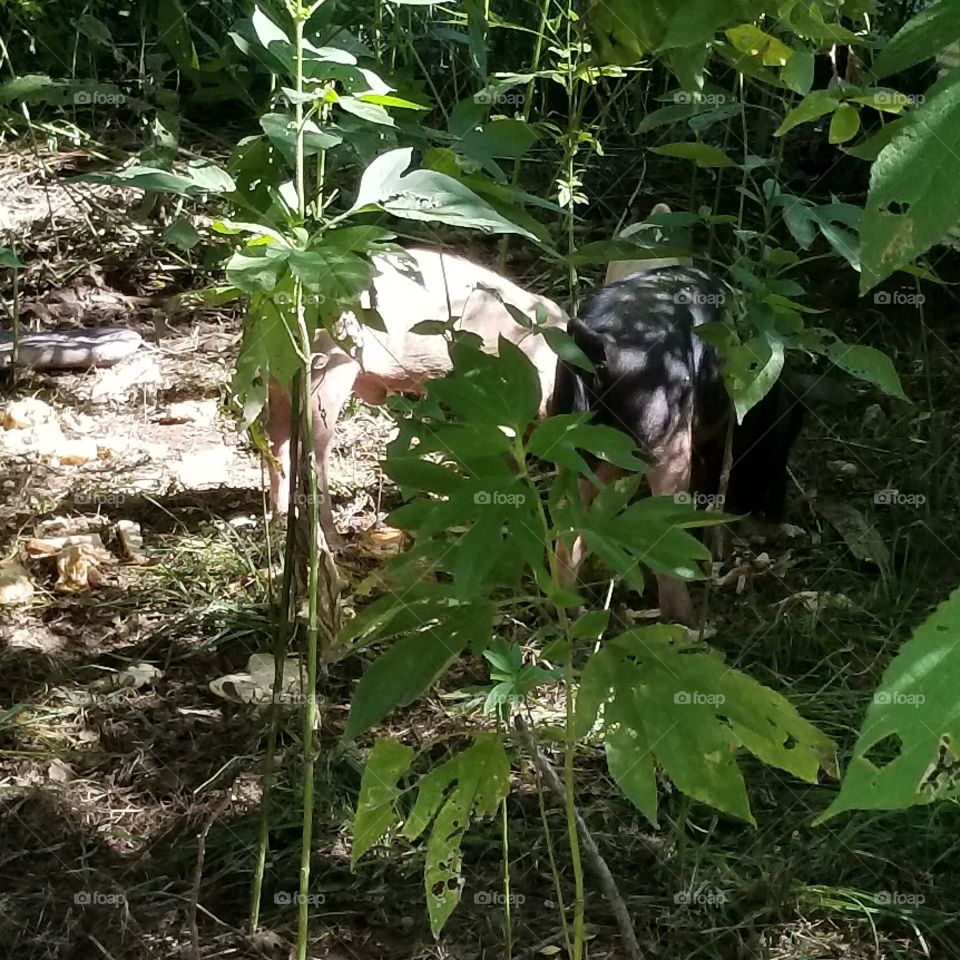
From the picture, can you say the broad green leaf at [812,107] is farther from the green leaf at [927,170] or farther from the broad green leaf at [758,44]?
the green leaf at [927,170]

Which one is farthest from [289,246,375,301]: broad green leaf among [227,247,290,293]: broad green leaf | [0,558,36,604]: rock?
[0,558,36,604]: rock

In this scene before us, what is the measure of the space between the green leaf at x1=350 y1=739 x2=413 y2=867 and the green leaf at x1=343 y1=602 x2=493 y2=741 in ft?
0.38

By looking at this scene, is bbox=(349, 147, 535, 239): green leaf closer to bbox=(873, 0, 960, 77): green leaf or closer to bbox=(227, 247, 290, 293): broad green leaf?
bbox=(227, 247, 290, 293): broad green leaf

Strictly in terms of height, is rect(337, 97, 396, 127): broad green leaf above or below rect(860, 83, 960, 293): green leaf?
below

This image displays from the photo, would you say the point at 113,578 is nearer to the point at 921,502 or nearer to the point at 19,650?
the point at 19,650

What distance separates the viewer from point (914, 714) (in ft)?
Result: 1.34

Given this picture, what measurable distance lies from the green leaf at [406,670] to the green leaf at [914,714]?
494 mm

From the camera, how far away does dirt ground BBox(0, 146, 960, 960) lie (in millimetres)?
1428

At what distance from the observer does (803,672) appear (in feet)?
6.60

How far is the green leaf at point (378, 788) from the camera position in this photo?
102 centimetres

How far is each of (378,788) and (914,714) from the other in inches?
26.3

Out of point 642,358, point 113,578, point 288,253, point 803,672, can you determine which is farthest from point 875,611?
point 288,253

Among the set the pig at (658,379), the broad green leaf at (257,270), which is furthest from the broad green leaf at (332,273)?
the pig at (658,379)

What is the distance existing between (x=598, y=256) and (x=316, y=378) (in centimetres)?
A: 113
